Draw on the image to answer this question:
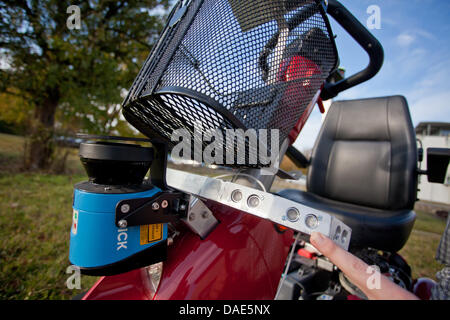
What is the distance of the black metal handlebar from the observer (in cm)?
70

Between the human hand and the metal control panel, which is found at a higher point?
the metal control panel

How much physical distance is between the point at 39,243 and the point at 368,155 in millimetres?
2961

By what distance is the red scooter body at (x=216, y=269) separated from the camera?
1.83 feet

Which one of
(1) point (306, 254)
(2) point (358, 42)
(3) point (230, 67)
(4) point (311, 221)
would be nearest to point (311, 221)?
(4) point (311, 221)

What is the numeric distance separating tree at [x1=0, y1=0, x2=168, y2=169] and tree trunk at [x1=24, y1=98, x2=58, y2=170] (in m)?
0.02

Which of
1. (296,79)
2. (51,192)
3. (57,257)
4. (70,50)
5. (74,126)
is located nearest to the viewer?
(296,79)

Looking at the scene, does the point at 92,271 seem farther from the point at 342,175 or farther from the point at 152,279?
the point at 342,175

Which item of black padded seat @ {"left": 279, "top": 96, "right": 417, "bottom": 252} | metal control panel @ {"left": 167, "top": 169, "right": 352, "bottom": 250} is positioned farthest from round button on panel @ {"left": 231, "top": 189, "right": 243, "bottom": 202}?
black padded seat @ {"left": 279, "top": 96, "right": 417, "bottom": 252}

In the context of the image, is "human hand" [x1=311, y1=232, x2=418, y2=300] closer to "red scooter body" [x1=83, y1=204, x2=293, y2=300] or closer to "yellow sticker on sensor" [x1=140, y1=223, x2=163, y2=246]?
"red scooter body" [x1=83, y1=204, x2=293, y2=300]

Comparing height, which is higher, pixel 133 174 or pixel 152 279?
pixel 133 174

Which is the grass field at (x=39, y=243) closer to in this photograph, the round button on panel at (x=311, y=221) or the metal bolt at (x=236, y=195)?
the metal bolt at (x=236, y=195)

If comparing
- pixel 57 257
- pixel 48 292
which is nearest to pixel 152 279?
pixel 48 292

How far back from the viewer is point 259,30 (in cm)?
48

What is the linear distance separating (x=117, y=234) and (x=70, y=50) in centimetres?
569
